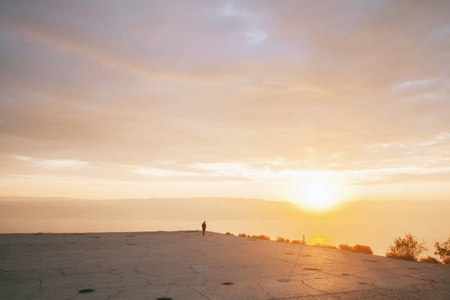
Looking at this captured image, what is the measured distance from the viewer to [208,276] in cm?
1190

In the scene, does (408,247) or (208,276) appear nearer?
(208,276)

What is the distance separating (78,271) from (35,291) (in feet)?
9.87

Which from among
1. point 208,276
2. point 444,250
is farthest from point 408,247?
point 208,276

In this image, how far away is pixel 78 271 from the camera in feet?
40.7

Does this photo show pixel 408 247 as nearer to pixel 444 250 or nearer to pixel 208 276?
pixel 444 250

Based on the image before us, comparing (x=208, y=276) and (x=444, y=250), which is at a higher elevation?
(x=208, y=276)

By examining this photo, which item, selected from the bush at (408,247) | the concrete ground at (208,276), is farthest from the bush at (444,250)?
the concrete ground at (208,276)

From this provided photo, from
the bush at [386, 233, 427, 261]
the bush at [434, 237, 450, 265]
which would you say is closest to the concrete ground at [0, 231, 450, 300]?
the bush at [434, 237, 450, 265]

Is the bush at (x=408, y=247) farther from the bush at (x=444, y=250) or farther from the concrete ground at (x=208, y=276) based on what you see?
the concrete ground at (x=208, y=276)

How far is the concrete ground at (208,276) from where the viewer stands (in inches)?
373

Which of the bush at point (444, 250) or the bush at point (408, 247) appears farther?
the bush at point (408, 247)

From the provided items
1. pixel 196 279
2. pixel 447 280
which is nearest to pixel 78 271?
pixel 196 279

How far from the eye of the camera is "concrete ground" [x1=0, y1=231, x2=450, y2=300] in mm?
9477

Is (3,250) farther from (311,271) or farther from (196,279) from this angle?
(311,271)
